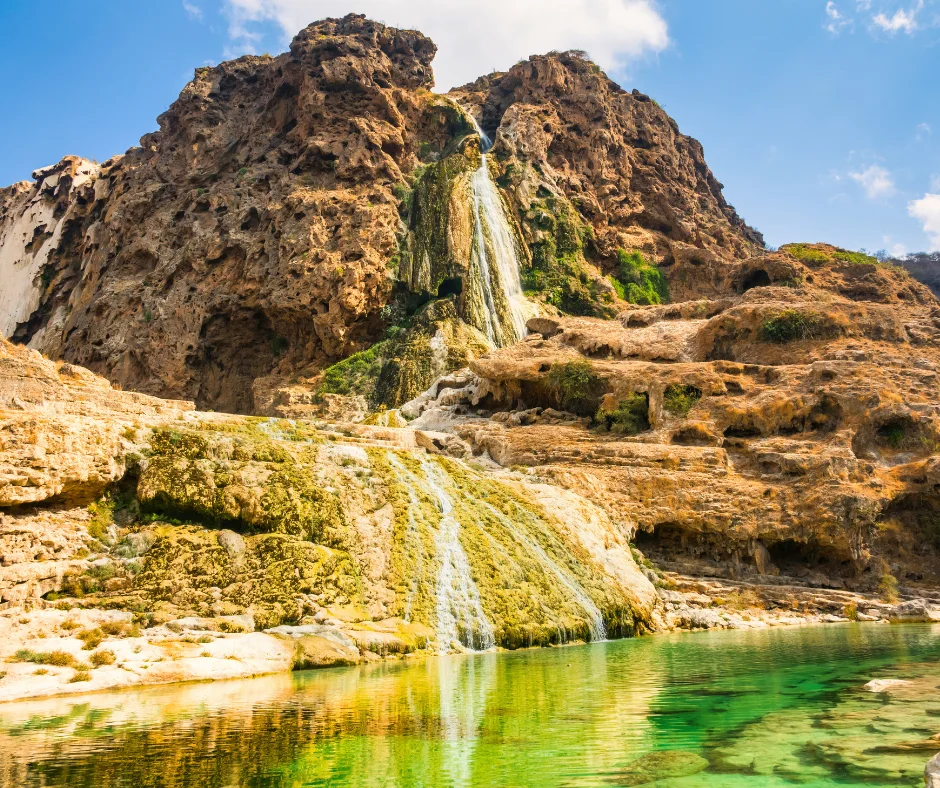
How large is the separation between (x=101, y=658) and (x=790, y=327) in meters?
27.7

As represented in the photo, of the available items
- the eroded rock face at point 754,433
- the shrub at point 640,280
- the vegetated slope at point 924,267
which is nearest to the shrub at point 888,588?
the eroded rock face at point 754,433

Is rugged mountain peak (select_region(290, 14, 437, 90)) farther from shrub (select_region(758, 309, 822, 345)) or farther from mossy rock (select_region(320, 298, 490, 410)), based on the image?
shrub (select_region(758, 309, 822, 345))

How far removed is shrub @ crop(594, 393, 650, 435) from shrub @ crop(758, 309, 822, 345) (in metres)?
6.84

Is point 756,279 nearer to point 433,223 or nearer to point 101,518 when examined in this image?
point 433,223

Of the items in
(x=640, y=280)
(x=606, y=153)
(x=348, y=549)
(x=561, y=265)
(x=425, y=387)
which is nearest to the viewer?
(x=348, y=549)

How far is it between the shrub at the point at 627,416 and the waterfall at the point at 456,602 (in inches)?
447

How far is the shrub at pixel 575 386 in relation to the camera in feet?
95.7

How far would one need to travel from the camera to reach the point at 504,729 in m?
7.48

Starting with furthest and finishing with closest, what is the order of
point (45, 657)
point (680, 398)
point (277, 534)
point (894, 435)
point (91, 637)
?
point (680, 398), point (894, 435), point (277, 534), point (91, 637), point (45, 657)

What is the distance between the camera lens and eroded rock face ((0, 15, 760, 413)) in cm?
4734

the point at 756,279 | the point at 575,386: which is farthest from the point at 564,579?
the point at 756,279

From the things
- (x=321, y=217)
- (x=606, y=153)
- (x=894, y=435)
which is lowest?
(x=894, y=435)

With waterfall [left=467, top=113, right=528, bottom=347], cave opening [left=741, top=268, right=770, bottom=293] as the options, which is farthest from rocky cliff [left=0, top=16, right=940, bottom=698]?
cave opening [left=741, top=268, right=770, bottom=293]

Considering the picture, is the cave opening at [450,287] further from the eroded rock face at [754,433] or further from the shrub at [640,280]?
the eroded rock face at [754,433]
